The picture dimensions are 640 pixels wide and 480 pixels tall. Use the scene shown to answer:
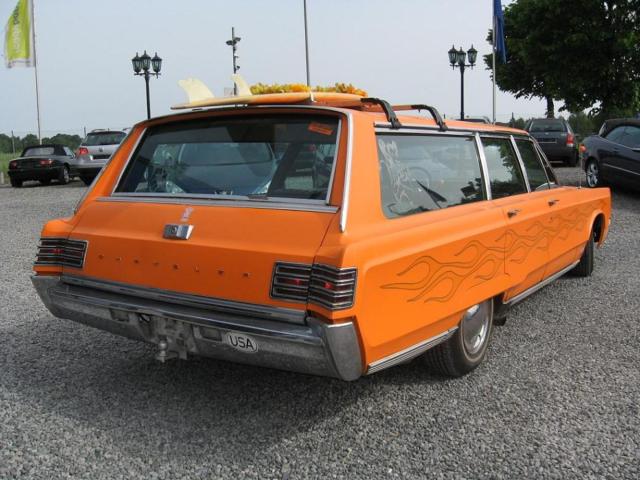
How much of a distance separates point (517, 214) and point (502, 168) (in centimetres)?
50

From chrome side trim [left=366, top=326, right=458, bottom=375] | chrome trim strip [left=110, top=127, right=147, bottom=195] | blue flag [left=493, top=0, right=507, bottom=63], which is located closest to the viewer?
chrome side trim [left=366, top=326, right=458, bottom=375]

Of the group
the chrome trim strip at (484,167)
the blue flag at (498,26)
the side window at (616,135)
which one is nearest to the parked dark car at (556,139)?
the blue flag at (498,26)

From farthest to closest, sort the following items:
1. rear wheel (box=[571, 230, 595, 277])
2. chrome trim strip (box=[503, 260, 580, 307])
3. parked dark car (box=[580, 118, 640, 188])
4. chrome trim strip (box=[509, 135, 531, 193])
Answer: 1. parked dark car (box=[580, 118, 640, 188])
2. rear wheel (box=[571, 230, 595, 277])
3. chrome trim strip (box=[509, 135, 531, 193])
4. chrome trim strip (box=[503, 260, 580, 307])

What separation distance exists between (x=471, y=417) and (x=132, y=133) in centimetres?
254

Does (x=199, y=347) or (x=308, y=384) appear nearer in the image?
(x=199, y=347)

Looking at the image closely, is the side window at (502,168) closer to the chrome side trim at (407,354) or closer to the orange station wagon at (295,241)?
the orange station wagon at (295,241)

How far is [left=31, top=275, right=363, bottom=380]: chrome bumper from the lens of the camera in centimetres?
292

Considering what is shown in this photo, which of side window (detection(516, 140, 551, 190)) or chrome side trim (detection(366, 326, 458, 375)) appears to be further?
side window (detection(516, 140, 551, 190))

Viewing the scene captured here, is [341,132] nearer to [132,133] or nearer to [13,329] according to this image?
[132,133]

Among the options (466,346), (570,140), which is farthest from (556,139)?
(466,346)

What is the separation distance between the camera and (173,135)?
390 centimetres

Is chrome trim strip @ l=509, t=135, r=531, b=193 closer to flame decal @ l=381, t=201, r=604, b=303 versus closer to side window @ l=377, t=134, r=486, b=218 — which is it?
flame decal @ l=381, t=201, r=604, b=303

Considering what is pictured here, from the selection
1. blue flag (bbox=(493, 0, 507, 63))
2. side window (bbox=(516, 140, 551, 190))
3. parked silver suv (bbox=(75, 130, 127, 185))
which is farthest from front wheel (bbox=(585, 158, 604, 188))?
parked silver suv (bbox=(75, 130, 127, 185))

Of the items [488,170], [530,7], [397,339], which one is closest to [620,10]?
[530,7]
